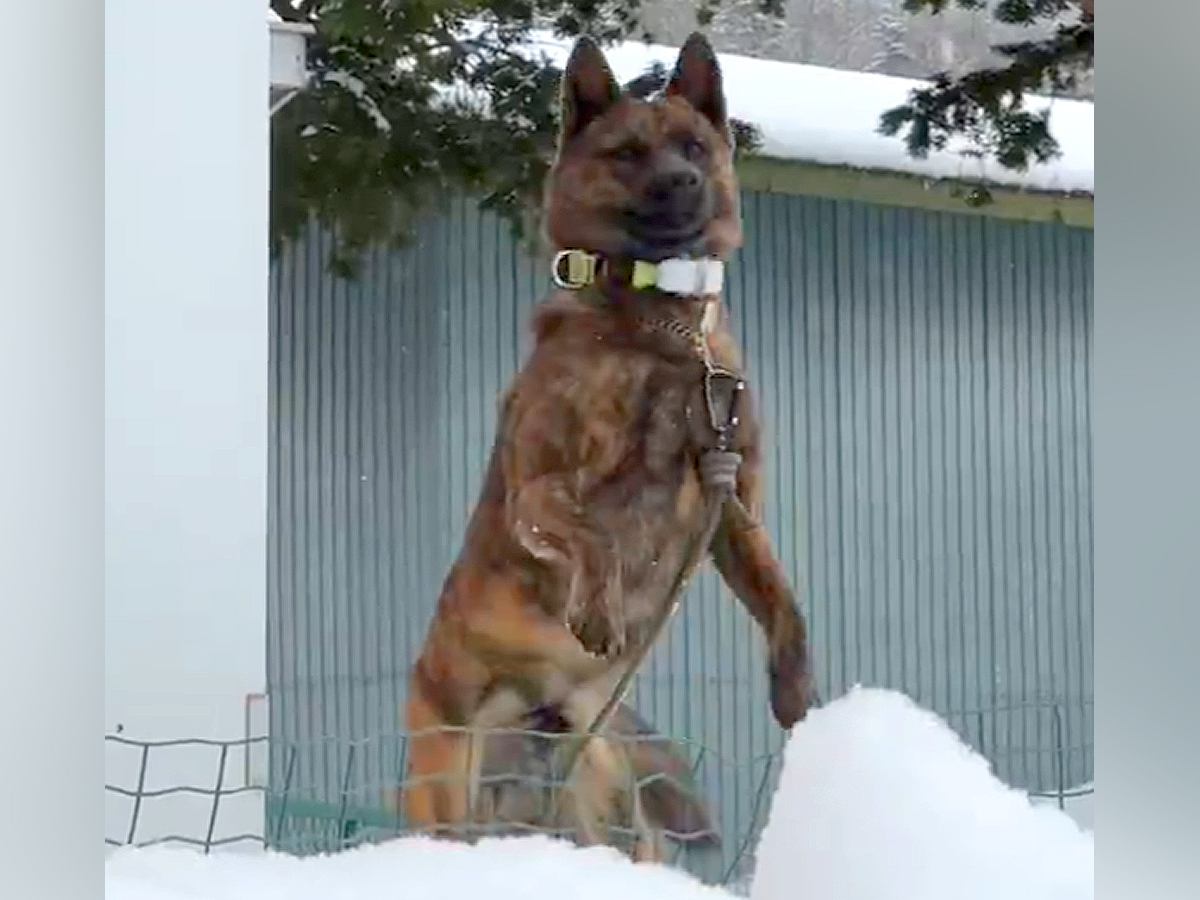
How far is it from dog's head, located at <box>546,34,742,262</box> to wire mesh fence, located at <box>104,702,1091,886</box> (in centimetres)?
38

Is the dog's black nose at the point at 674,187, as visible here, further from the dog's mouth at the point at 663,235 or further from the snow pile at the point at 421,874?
the snow pile at the point at 421,874

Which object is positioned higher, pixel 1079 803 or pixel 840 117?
pixel 840 117

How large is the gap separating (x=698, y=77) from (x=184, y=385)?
1.43 feet

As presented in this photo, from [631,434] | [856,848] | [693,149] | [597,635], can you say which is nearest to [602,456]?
[631,434]

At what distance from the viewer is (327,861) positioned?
1226 mm

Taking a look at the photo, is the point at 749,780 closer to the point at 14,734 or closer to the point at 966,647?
the point at 966,647

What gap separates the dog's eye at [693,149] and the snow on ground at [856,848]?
1.40 ft

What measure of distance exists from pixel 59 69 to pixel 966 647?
2.58 feet

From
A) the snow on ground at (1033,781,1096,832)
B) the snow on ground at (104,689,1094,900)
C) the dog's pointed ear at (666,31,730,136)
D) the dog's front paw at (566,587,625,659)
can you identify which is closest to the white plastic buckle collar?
the dog's pointed ear at (666,31,730,136)

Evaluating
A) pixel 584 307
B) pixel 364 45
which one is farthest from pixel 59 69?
pixel 584 307

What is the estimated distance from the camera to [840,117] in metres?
1.29

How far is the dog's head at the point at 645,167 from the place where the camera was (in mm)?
1243

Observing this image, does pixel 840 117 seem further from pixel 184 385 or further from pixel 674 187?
pixel 184 385

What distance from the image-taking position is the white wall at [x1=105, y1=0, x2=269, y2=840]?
3.75ft
